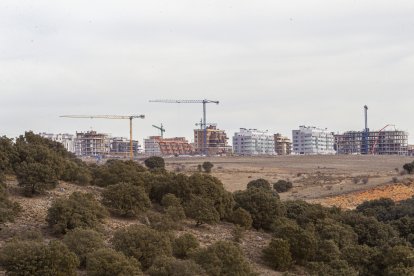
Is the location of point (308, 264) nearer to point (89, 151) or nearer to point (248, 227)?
point (248, 227)

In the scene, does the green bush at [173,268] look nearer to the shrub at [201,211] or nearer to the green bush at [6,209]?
the green bush at [6,209]

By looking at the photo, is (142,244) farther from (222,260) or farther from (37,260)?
(37,260)

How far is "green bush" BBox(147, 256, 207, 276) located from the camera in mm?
12929

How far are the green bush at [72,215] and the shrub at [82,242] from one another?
3.97 feet

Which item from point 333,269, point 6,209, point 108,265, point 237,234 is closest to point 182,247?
point 237,234

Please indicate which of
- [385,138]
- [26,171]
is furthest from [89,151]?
[26,171]

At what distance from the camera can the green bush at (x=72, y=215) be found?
15938 millimetres

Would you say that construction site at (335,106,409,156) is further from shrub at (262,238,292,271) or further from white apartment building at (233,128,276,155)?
shrub at (262,238,292,271)

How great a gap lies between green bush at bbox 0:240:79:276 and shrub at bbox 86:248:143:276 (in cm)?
41

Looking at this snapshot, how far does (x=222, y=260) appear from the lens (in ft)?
47.3

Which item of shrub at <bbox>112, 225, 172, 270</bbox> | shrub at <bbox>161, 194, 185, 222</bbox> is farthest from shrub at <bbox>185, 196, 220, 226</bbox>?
shrub at <bbox>112, 225, 172, 270</bbox>

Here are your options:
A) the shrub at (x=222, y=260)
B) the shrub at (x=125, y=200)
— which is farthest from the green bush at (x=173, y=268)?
the shrub at (x=125, y=200)

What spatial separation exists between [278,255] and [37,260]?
7360mm

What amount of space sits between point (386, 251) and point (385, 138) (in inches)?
6828
